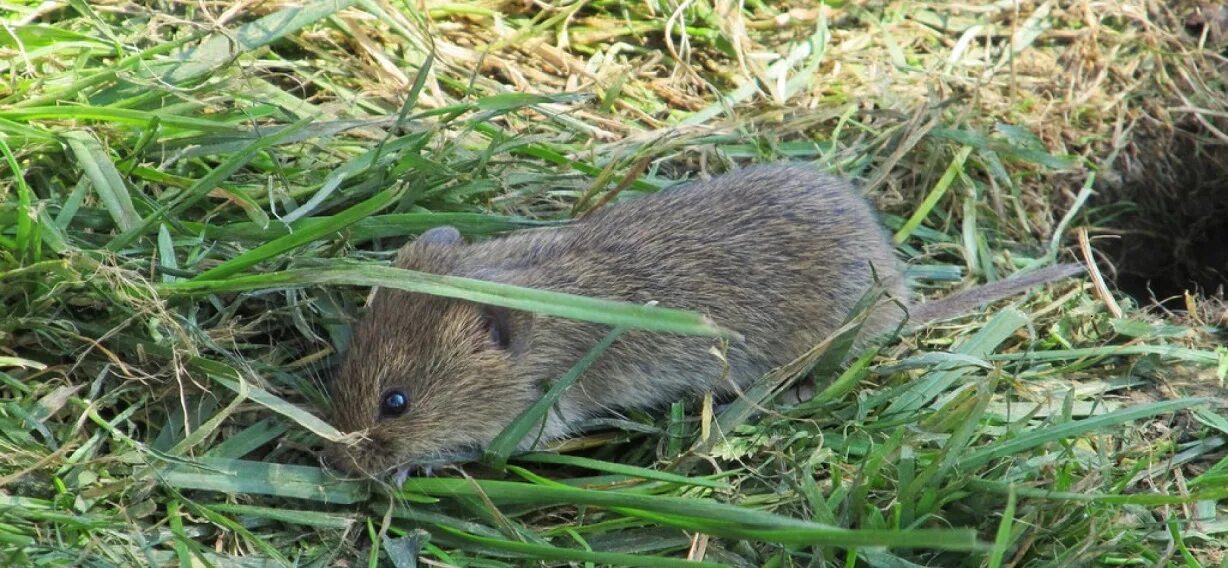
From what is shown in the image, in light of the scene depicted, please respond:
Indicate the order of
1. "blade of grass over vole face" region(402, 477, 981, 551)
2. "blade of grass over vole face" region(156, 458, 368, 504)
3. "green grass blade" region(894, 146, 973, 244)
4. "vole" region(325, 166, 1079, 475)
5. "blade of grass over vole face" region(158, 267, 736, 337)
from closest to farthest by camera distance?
"blade of grass over vole face" region(402, 477, 981, 551)
"blade of grass over vole face" region(158, 267, 736, 337)
"blade of grass over vole face" region(156, 458, 368, 504)
"vole" region(325, 166, 1079, 475)
"green grass blade" region(894, 146, 973, 244)

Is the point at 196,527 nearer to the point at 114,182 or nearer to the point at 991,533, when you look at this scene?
the point at 114,182

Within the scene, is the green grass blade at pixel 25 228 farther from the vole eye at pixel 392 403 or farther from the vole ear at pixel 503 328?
the vole ear at pixel 503 328

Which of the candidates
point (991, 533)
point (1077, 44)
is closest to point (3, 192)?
point (991, 533)

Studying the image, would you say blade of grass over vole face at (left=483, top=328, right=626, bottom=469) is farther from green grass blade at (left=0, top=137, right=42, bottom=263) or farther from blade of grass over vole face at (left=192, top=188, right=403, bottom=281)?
green grass blade at (left=0, top=137, right=42, bottom=263)

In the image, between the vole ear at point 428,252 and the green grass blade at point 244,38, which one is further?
the green grass blade at point 244,38

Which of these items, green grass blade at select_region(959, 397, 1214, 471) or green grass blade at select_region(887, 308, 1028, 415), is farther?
green grass blade at select_region(887, 308, 1028, 415)

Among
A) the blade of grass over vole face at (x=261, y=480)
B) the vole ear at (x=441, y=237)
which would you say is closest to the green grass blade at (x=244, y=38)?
the vole ear at (x=441, y=237)

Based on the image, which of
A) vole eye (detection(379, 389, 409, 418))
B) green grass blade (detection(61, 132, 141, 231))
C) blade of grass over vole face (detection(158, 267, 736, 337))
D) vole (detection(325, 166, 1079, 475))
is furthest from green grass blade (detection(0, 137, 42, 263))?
vole eye (detection(379, 389, 409, 418))
